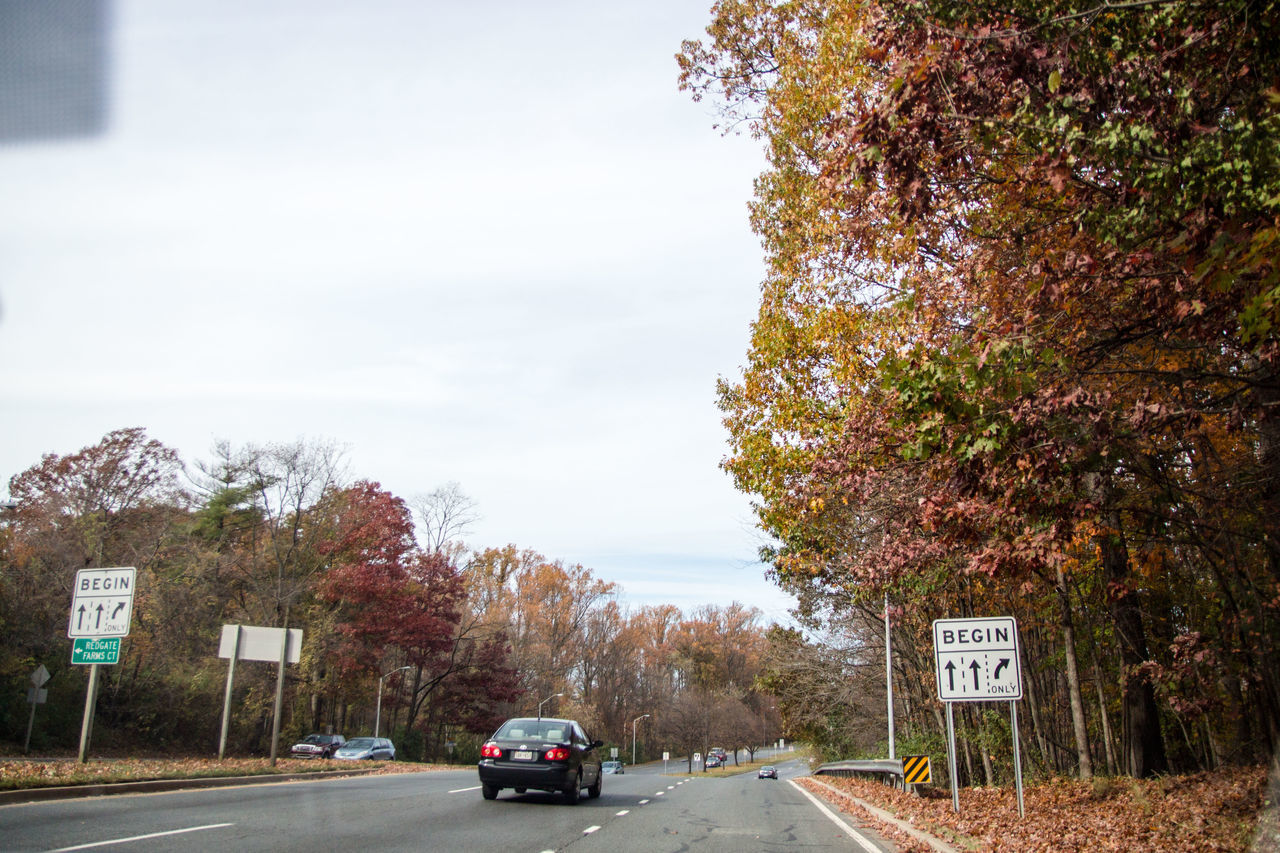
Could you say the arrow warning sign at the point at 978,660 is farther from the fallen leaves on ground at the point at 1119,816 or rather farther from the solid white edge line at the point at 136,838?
the solid white edge line at the point at 136,838

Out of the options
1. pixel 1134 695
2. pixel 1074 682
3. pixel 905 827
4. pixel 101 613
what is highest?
pixel 101 613

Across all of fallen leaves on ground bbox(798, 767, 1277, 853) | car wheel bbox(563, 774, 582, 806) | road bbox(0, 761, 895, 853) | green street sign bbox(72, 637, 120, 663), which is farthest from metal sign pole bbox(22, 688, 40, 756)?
fallen leaves on ground bbox(798, 767, 1277, 853)

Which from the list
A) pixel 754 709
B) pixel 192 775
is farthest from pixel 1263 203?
pixel 754 709

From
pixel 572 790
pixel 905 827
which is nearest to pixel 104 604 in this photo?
pixel 572 790

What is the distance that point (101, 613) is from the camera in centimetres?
1475

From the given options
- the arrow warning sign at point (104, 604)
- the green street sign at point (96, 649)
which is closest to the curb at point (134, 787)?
the green street sign at point (96, 649)

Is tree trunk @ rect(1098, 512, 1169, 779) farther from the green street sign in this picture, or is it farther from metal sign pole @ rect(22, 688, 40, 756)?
metal sign pole @ rect(22, 688, 40, 756)

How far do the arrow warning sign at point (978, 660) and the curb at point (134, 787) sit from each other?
12396mm

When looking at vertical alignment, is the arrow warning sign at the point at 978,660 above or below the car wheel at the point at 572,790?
above

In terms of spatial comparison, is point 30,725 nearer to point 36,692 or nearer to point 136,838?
point 36,692

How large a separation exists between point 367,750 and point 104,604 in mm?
28363

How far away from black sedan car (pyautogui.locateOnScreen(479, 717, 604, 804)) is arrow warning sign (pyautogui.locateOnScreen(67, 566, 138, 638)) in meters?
6.37

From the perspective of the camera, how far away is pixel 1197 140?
6.02 metres

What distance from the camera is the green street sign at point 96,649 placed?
1453cm
